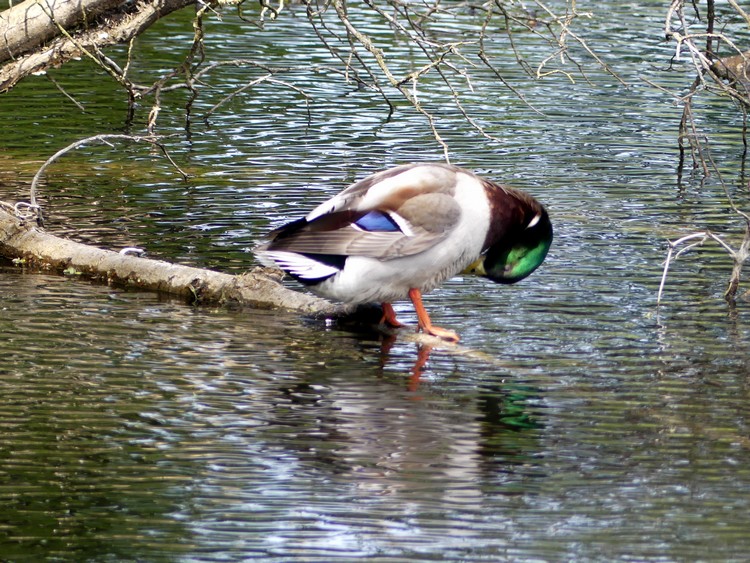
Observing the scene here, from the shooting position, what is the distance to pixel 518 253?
662cm

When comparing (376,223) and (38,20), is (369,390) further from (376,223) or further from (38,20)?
(38,20)

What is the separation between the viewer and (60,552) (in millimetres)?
4281

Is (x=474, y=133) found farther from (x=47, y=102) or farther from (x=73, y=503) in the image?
(x=73, y=503)

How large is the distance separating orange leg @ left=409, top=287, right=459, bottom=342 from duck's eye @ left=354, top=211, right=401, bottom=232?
37 centimetres

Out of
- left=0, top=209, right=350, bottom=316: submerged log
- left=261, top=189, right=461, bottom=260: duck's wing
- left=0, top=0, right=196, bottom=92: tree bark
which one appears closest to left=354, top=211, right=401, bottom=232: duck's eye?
left=261, top=189, right=461, bottom=260: duck's wing

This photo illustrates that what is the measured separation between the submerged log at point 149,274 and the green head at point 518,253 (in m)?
0.79

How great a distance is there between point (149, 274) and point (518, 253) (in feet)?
7.03

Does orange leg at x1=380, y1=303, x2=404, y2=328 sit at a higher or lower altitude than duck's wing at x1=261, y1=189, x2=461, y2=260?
lower

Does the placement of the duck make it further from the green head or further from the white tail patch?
the green head

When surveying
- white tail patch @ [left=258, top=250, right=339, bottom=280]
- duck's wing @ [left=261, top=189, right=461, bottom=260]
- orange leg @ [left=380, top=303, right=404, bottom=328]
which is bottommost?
orange leg @ [left=380, top=303, right=404, bottom=328]

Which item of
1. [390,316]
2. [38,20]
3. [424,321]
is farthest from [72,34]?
[424,321]

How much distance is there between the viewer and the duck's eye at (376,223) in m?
6.20

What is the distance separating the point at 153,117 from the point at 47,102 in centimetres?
463

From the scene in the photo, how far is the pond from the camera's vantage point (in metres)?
4.45
